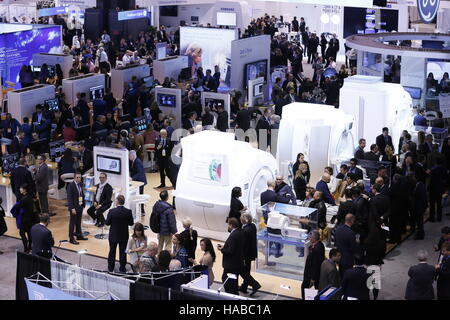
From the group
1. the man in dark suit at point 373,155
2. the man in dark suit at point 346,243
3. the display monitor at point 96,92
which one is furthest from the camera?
the display monitor at point 96,92

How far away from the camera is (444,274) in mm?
10484

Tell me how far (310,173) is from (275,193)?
2.75 m

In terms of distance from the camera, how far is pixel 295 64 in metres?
26.7

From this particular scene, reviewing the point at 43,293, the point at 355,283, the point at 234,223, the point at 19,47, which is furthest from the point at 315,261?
the point at 19,47

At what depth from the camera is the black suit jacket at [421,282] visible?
1009 centimetres

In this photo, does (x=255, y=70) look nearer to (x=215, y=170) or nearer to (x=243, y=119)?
(x=243, y=119)

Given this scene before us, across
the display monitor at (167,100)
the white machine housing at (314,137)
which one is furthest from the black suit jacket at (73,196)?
the display monitor at (167,100)

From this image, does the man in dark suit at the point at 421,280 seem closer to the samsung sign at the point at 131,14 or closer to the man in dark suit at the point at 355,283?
the man in dark suit at the point at 355,283

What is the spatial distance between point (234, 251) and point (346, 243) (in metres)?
1.42

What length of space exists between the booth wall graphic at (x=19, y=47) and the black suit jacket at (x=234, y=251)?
1513 centimetres

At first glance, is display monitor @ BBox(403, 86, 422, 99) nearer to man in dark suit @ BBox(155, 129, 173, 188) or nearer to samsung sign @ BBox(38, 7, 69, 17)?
man in dark suit @ BBox(155, 129, 173, 188)

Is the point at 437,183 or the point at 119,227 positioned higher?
the point at 437,183

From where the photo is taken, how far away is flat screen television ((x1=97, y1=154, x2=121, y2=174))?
46.3 ft
